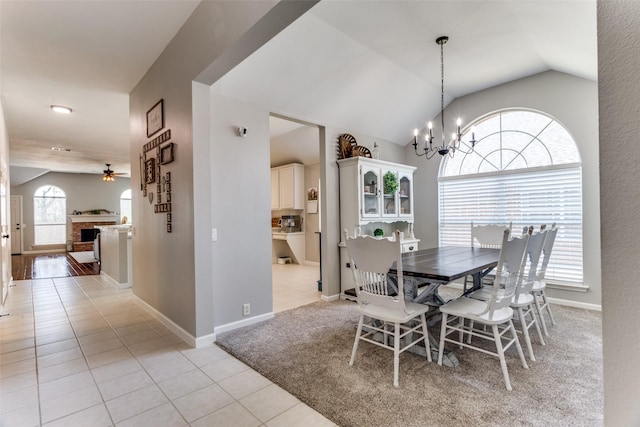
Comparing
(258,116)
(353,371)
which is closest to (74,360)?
(353,371)

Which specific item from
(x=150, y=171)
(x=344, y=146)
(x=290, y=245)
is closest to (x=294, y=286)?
(x=290, y=245)

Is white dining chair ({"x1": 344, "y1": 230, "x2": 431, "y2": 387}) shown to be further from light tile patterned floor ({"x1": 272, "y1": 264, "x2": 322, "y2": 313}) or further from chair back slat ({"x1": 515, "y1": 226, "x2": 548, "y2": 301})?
light tile patterned floor ({"x1": 272, "y1": 264, "x2": 322, "y2": 313})

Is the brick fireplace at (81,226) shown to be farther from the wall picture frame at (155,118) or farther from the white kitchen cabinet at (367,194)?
the white kitchen cabinet at (367,194)

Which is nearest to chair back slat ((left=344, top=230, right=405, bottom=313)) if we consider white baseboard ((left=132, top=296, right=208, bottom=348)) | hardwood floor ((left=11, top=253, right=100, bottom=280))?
white baseboard ((left=132, top=296, right=208, bottom=348))

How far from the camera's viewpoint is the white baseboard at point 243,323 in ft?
9.84

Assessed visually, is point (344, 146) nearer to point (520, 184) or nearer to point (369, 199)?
point (369, 199)

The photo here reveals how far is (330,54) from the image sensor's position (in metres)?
3.16

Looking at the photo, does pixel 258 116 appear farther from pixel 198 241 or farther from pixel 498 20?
pixel 498 20

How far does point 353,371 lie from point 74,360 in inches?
89.2

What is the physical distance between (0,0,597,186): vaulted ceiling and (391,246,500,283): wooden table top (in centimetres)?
200

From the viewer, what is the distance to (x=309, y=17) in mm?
2709

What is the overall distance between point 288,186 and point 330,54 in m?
4.21

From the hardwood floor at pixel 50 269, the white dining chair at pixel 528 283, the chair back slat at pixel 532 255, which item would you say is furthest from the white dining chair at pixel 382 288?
the hardwood floor at pixel 50 269

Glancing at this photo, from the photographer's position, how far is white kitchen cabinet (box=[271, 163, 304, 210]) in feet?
23.2
